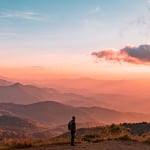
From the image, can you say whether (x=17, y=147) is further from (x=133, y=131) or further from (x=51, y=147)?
(x=133, y=131)

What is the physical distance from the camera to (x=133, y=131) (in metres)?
61.8

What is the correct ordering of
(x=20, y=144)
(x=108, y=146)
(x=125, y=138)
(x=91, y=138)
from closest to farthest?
1. (x=108, y=146)
2. (x=20, y=144)
3. (x=125, y=138)
4. (x=91, y=138)

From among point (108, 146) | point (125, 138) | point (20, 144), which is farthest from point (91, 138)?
point (20, 144)

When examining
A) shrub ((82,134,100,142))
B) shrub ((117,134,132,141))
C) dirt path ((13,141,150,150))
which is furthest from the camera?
shrub ((117,134,132,141))

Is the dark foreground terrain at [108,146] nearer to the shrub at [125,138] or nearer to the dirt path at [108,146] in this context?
the dirt path at [108,146]

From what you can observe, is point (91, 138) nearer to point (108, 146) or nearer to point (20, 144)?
point (108, 146)

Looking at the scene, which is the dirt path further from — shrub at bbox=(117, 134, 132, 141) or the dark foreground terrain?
shrub at bbox=(117, 134, 132, 141)

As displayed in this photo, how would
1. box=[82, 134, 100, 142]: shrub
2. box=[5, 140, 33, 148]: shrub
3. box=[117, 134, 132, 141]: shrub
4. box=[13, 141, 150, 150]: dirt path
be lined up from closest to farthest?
box=[13, 141, 150, 150]: dirt path
box=[5, 140, 33, 148]: shrub
box=[82, 134, 100, 142]: shrub
box=[117, 134, 132, 141]: shrub

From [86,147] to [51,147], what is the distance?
2.40m

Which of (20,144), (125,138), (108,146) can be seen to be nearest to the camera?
(108,146)

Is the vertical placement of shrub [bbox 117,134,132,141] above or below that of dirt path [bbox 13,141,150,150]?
above

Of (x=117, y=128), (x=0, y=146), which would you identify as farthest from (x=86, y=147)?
(x=117, y=128)

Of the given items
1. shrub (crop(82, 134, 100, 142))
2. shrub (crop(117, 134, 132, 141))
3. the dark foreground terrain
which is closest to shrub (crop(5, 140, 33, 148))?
the dark foreground terrain

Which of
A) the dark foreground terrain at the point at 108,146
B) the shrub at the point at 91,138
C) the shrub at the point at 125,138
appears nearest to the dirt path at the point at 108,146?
the dark foreground terrain at the point at 108,146
